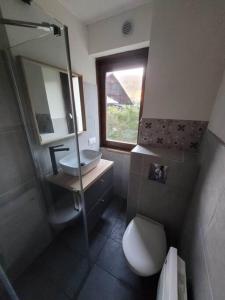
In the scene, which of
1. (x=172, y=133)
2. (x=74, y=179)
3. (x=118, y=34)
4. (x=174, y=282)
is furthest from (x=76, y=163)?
(x=118, y=34)

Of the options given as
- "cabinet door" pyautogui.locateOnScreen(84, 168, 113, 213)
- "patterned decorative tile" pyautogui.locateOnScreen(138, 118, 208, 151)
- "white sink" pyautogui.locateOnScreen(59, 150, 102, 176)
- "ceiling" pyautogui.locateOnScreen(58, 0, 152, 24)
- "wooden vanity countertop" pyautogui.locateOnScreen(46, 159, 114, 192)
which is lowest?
"cabinet door" pyautogui.locateOnScreen(84, 168, 113, 213)

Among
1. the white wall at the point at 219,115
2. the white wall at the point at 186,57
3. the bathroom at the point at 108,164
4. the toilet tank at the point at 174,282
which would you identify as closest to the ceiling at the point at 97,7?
the bathroom at the point at 108,164

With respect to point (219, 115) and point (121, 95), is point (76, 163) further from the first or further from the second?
point (219, 115)

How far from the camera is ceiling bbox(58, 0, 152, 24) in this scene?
1.17 m

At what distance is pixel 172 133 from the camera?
1.25m

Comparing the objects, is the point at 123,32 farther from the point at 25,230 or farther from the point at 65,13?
the point at 25,230

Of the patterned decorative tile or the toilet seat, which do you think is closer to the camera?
the toilet seat

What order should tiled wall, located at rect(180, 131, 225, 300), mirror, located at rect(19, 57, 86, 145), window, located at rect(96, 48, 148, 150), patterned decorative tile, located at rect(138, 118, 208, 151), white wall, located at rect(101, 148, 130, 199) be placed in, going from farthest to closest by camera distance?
white wall, located at rect(101, 148, 130, 199) < window, located at rect(96, 48, 148, 150) < patterned decorative tile, located at rect(138, 118, 208, 151) < mirror, located at rect(19, 57, 86, 145) < tiled wall, located at rect(180, 131, 225, 300)

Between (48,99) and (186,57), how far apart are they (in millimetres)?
1265

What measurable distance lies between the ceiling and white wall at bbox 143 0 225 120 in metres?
0.35

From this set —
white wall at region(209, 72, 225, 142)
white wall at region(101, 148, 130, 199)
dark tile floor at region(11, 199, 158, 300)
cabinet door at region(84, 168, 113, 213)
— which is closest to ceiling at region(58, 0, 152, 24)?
white wall at region(209, 72, 225, 142)

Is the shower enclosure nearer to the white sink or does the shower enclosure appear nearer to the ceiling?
the white sink

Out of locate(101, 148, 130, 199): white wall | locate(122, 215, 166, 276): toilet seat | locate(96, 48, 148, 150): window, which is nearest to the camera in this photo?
locate(122, 215, 166, 276): toilet seat

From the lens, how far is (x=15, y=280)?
1118 millimetres
